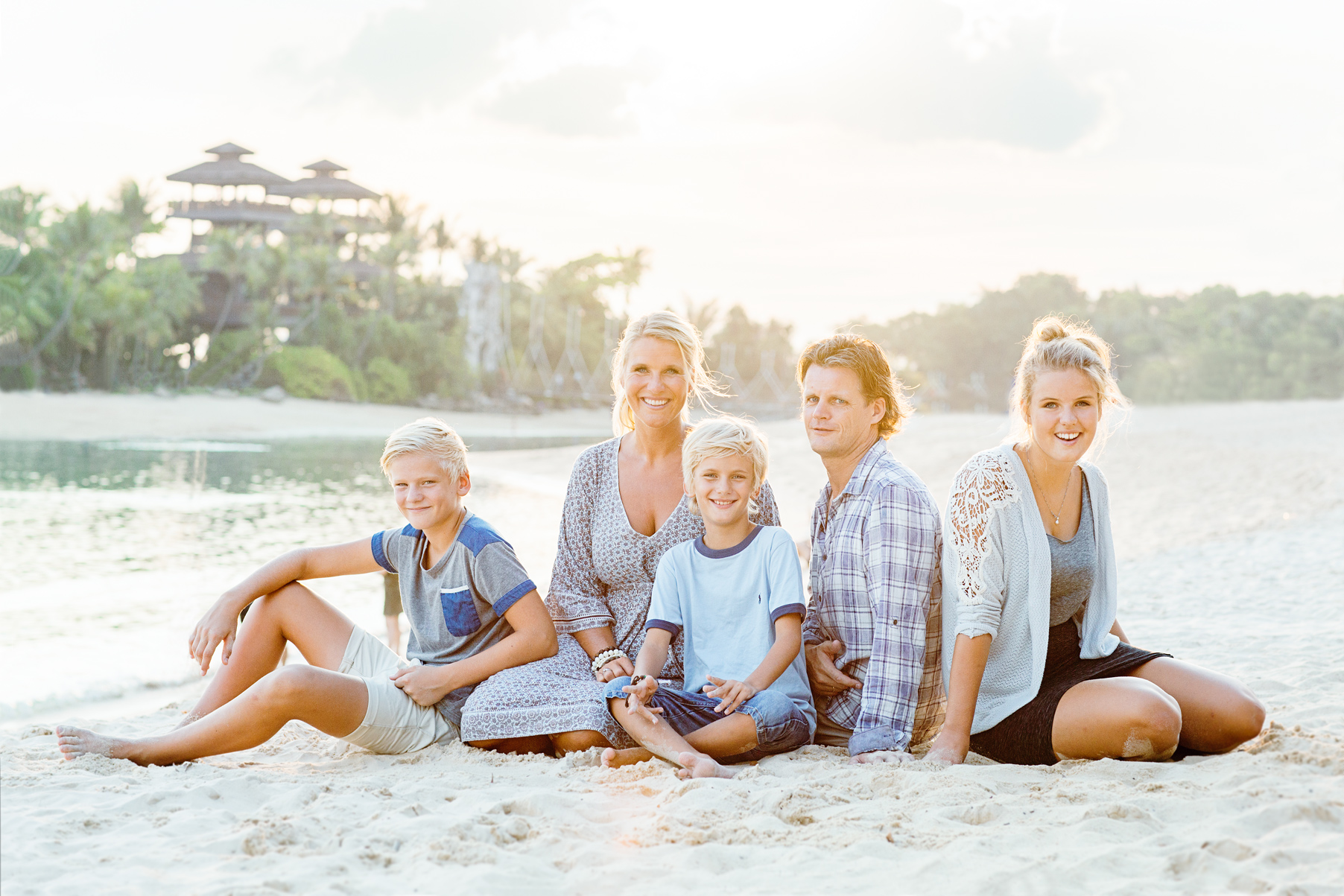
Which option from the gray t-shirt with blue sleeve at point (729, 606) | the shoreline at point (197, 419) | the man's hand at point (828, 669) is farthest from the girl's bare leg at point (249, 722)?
the shoreline at point (197, 419)

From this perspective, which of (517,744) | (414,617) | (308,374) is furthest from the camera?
(308,374)

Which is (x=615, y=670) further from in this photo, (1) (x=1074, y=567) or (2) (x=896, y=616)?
(1) (x=1074, y=567)

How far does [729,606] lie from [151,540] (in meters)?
8.92

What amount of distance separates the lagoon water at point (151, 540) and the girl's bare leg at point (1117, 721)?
4136 mm

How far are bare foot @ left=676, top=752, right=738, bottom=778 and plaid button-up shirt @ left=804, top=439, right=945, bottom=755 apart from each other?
0.38 meters

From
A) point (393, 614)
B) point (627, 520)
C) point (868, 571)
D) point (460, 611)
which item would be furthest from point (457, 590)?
point (393, 614)

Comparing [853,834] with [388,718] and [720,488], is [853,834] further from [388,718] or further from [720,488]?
[388,718]

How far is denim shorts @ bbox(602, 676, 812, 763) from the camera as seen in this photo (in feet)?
9.73

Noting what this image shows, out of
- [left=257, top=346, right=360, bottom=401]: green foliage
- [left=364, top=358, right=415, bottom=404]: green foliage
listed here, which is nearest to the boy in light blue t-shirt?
[left=257, top=346, right=360, bottom=401]: green foliage

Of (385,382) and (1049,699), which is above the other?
(385,382)

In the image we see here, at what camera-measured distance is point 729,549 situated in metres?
3.14

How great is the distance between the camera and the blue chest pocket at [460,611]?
3232 millimetres

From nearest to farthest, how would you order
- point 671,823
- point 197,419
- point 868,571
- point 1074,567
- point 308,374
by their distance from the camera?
point 671,823 → point 1074,567 → point 868,571 → point 197,419 → point 308,374

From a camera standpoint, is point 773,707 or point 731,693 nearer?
point 731,693
